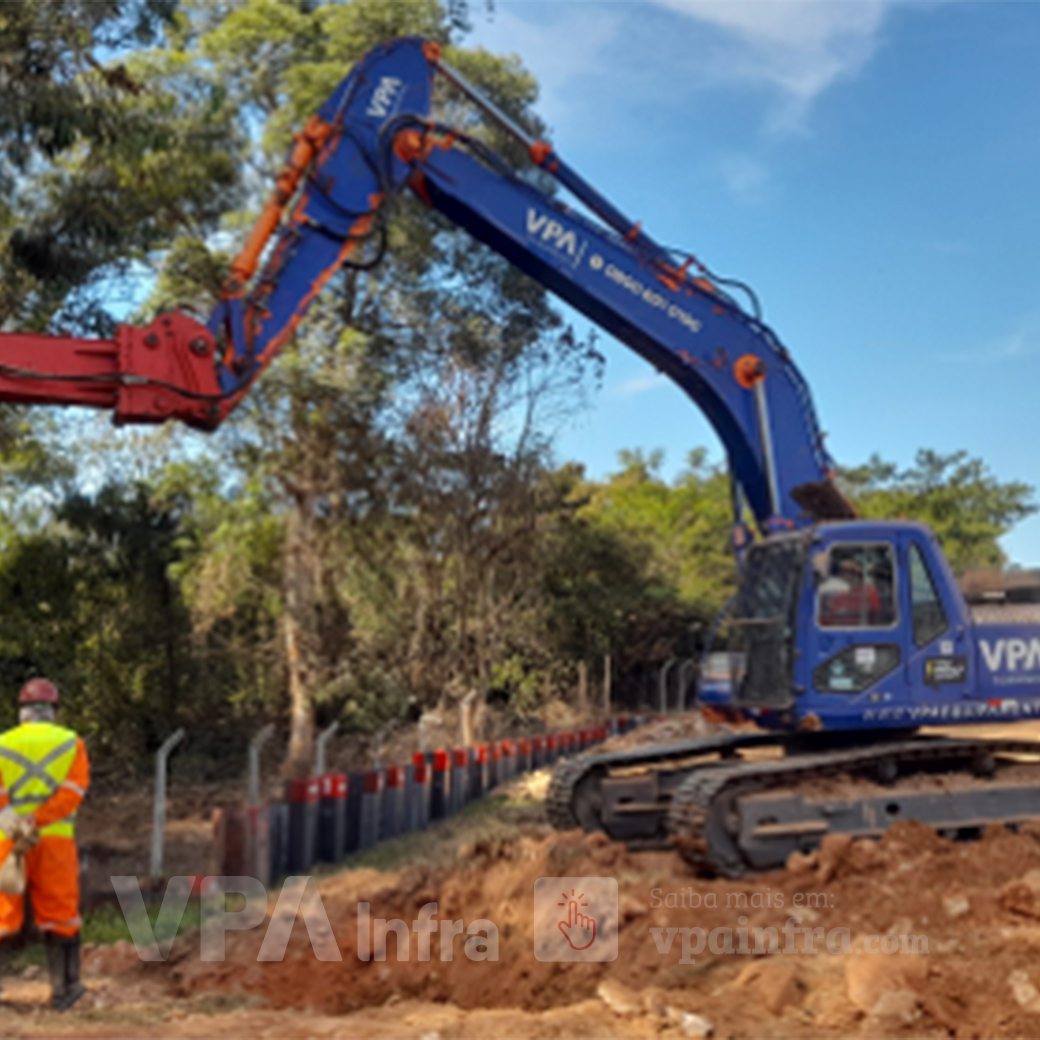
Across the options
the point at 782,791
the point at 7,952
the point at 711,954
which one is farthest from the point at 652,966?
the point at 7,952

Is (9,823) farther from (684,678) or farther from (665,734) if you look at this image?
(684,678)

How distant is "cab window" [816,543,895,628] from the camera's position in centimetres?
894

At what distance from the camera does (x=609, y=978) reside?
6293 millimetres

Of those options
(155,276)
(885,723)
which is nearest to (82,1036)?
(885,723)

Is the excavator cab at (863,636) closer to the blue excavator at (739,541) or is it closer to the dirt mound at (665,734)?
the blue excavator at (739,541)

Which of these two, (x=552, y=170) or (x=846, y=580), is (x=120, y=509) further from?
(x=846, y=580)

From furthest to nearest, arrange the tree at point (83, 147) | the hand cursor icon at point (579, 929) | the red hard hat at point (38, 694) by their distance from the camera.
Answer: the tree at point (83, 147)
the red hard hat at point (38, 694)
the hand cursor icon at point (579, 929)

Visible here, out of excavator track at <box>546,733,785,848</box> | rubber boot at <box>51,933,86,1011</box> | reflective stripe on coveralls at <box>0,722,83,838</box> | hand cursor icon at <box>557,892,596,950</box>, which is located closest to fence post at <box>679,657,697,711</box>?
excavator track at <box>546,733,785,848</box>

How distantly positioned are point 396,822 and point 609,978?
5.69 m

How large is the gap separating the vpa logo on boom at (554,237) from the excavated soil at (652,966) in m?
4.35

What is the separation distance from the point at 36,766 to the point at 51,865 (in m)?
0.52

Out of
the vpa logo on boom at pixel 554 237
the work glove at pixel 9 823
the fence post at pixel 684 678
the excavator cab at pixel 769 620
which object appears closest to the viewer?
the work glove at pixel 9 823

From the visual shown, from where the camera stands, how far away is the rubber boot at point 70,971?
6477 millimetres

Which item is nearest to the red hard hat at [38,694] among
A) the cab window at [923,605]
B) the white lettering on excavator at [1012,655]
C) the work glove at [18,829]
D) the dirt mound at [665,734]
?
the work glove at [18,829]
